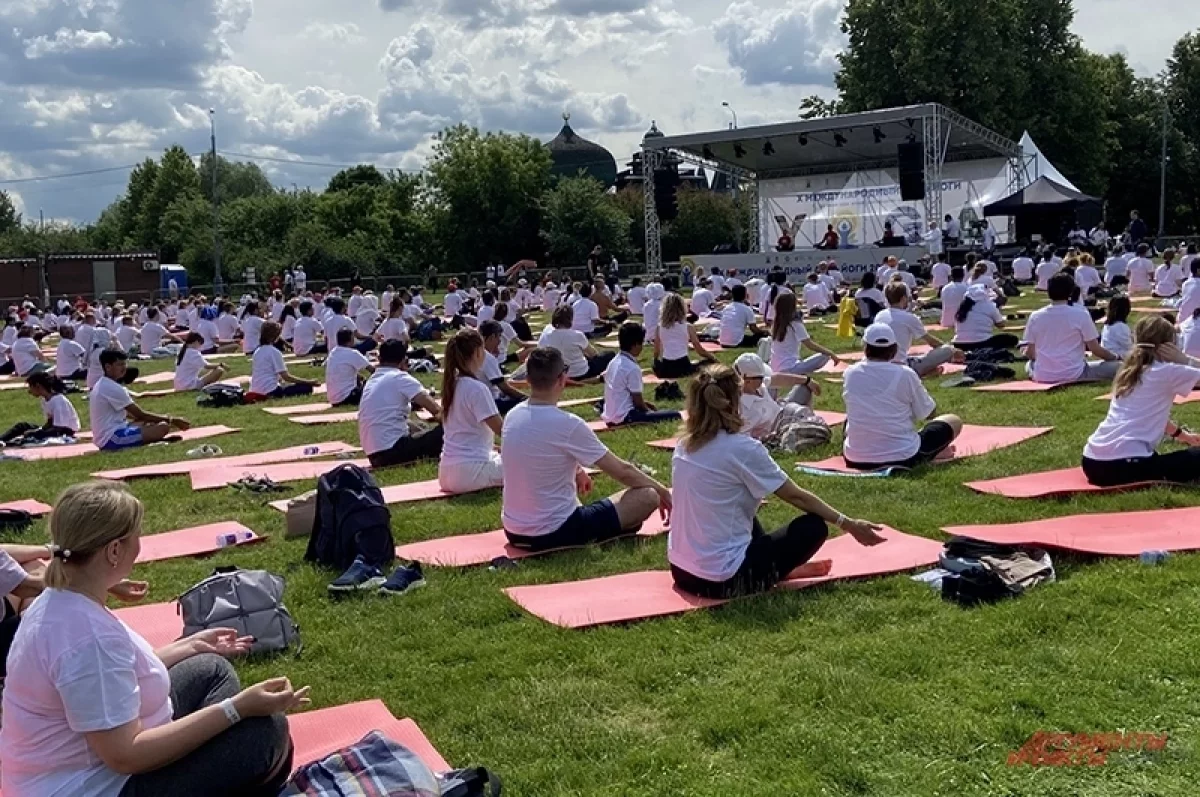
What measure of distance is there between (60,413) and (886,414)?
32.2 ft

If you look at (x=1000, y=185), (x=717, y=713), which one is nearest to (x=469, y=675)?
(x=717, y=713)

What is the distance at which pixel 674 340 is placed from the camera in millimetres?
14719

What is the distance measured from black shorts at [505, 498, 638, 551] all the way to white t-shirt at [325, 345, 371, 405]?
8093 millimetres

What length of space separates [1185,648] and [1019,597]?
2.88ft

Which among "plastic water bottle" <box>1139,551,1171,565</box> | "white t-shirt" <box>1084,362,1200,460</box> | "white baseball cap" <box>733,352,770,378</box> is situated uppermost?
"white baseball cap" <box>733,352,770,378</box>

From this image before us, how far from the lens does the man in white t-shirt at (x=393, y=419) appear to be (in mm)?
9984

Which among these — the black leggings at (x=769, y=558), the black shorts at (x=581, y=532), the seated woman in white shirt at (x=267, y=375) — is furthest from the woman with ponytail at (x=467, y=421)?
the seated woman in white shirt at (x=267, y=375)

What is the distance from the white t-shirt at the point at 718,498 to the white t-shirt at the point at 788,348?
696 cm

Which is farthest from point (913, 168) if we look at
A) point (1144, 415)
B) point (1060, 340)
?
point (1144, 415)

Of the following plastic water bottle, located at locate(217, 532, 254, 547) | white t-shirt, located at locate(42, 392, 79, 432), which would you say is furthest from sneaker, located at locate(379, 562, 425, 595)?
white t-shirt, located at locate(42, 392, 79, 432)

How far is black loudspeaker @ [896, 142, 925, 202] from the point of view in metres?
32.1

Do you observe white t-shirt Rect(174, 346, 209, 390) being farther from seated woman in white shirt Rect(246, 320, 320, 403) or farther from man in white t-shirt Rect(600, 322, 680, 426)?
man in white t-shirt Rect(600, 322, 680, 426)

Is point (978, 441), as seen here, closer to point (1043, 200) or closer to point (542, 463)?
point (542, 463)

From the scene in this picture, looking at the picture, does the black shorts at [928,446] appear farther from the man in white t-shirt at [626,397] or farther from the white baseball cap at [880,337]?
the man in white t-shirt at [626,397]
